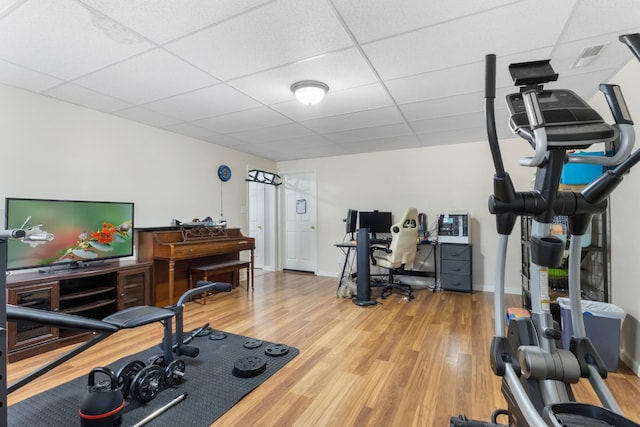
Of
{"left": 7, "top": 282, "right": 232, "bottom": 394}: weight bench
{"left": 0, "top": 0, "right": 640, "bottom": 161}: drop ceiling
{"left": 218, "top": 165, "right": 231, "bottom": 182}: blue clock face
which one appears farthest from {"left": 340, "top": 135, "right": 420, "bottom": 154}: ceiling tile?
{"left": 7, "top": 282, "right": 232, "bottom": 394}: weight bench

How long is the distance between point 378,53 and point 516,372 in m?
2.05

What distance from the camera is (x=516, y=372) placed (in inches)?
46.5

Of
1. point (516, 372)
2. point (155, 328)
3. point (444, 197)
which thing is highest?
point (444, 197)

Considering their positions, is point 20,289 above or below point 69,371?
above

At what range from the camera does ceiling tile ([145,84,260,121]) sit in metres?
2.82

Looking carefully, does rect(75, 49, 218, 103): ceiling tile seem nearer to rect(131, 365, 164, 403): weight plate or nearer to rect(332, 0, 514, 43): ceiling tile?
rect(332, 0, 514, 43): ceiling tile

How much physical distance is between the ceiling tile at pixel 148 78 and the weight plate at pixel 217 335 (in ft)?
7.47

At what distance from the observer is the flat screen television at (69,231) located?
8.48 ft

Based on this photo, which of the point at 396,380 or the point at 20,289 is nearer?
the point at 396,380

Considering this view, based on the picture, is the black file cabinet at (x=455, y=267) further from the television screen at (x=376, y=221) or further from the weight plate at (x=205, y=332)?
the weight plate at (x=205, y=332)

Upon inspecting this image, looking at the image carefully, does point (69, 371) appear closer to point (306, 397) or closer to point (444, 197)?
point (306, 397)

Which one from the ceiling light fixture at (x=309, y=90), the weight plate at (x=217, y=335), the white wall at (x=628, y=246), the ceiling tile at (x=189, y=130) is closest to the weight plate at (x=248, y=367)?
the weight plate at (x=217, y=335)

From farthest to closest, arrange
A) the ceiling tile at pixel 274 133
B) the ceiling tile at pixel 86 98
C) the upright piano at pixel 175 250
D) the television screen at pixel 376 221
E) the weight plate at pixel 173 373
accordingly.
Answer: the television screen at pixel 376 221 → the ceiling tile at pixel 274 133 → the upright piano at pixel 175 250 → the ceiling tile at pixel 86 98 → the weight plate at pixel 173 373

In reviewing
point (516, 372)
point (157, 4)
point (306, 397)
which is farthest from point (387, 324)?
point (157, 4)
